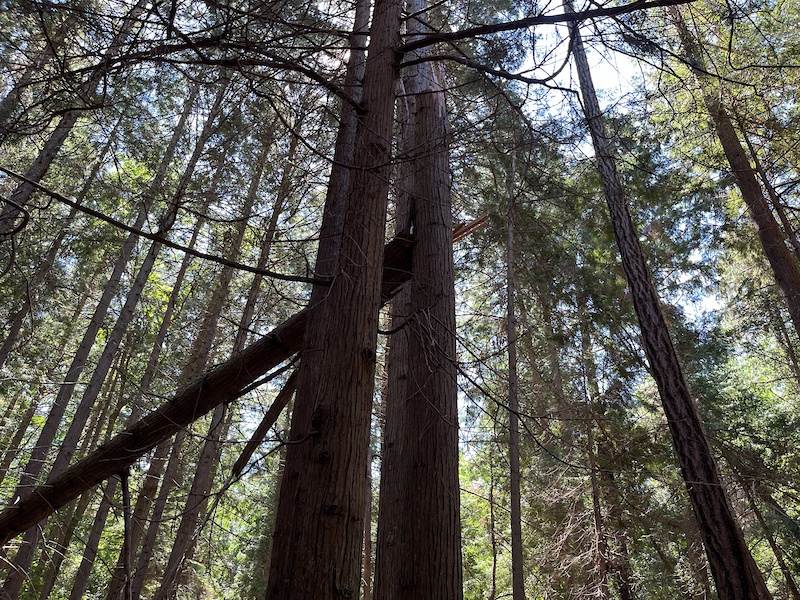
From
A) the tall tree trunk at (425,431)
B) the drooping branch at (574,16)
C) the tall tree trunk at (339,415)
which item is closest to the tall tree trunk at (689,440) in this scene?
the tall tree trunk at (425,431)

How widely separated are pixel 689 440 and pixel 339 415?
17.7 feet

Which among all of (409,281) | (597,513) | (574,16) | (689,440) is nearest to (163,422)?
(409,281)

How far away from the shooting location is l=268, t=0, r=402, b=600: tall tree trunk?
1.91m

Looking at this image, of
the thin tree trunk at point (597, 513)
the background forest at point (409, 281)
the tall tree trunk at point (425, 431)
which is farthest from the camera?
the thin tree trunk at point (597, 513)

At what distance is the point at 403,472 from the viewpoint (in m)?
3.46

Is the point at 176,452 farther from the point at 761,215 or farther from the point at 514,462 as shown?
the point at 761,215

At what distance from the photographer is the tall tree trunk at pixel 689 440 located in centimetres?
531

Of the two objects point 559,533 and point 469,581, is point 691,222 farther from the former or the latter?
point 469,581

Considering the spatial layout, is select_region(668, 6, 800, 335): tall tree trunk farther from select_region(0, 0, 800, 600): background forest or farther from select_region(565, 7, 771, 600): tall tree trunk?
select_region(565, 7, 771, 600): tall tree trunk

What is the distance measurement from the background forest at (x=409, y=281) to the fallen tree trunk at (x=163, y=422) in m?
0.02

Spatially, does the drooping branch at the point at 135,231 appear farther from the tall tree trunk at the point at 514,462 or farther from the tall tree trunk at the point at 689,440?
the tall tree trunk at the point at 514,462

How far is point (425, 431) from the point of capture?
350 centimetres

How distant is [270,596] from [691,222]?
1212 cm

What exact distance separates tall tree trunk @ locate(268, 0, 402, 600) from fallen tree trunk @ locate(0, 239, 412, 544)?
52 cm
